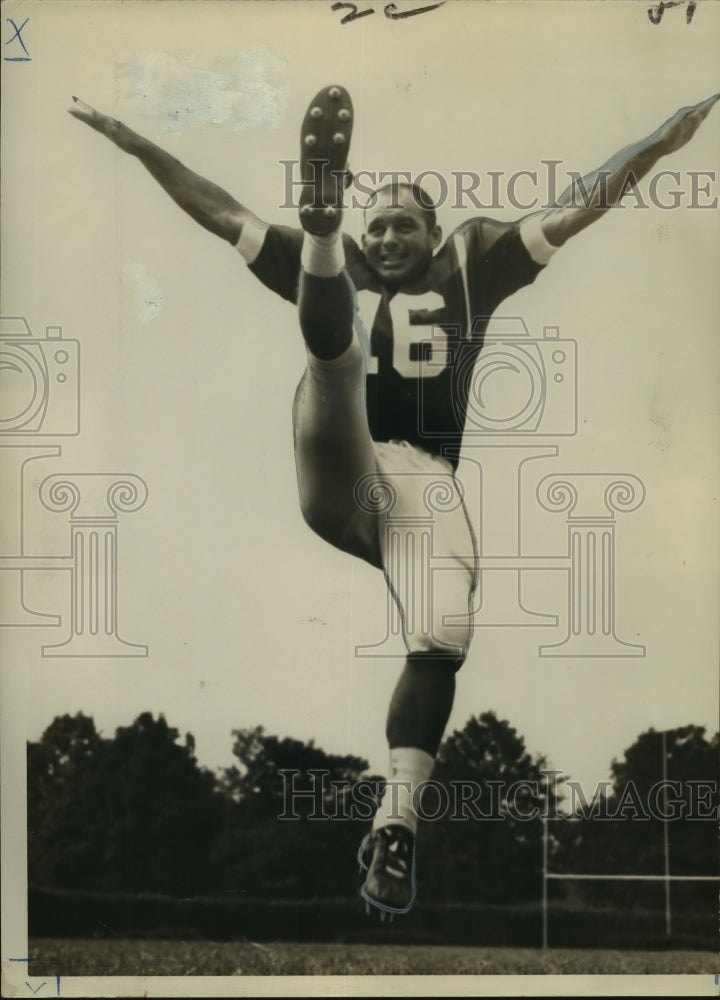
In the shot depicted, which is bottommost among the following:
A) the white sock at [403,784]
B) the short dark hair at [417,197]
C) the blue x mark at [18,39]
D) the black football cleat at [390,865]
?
the black football cleat at [390,865]

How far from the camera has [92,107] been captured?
328 centimetres

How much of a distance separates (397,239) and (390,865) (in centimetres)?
186

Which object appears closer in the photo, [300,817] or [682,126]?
[300,817]

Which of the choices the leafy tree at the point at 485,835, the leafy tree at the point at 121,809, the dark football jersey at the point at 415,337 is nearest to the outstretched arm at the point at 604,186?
the dark football jersey at the point at 415,337

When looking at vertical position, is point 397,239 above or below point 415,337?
above

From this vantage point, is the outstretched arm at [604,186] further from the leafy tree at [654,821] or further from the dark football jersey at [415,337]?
the leafy tree at [654,821]

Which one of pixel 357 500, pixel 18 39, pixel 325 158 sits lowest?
pixel 357 500

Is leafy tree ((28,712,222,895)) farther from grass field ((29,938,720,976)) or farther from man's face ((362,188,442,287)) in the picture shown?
man's face ((362,188,442,287))

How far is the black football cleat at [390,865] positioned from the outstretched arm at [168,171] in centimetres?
189

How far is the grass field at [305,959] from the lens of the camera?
10.6ft

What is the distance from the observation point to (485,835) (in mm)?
3213

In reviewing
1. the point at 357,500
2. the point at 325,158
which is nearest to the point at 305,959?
the point at 357,500

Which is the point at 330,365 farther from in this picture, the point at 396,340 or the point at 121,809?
the point at 121,809

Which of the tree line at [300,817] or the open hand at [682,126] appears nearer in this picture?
the tree line at [300,817]
